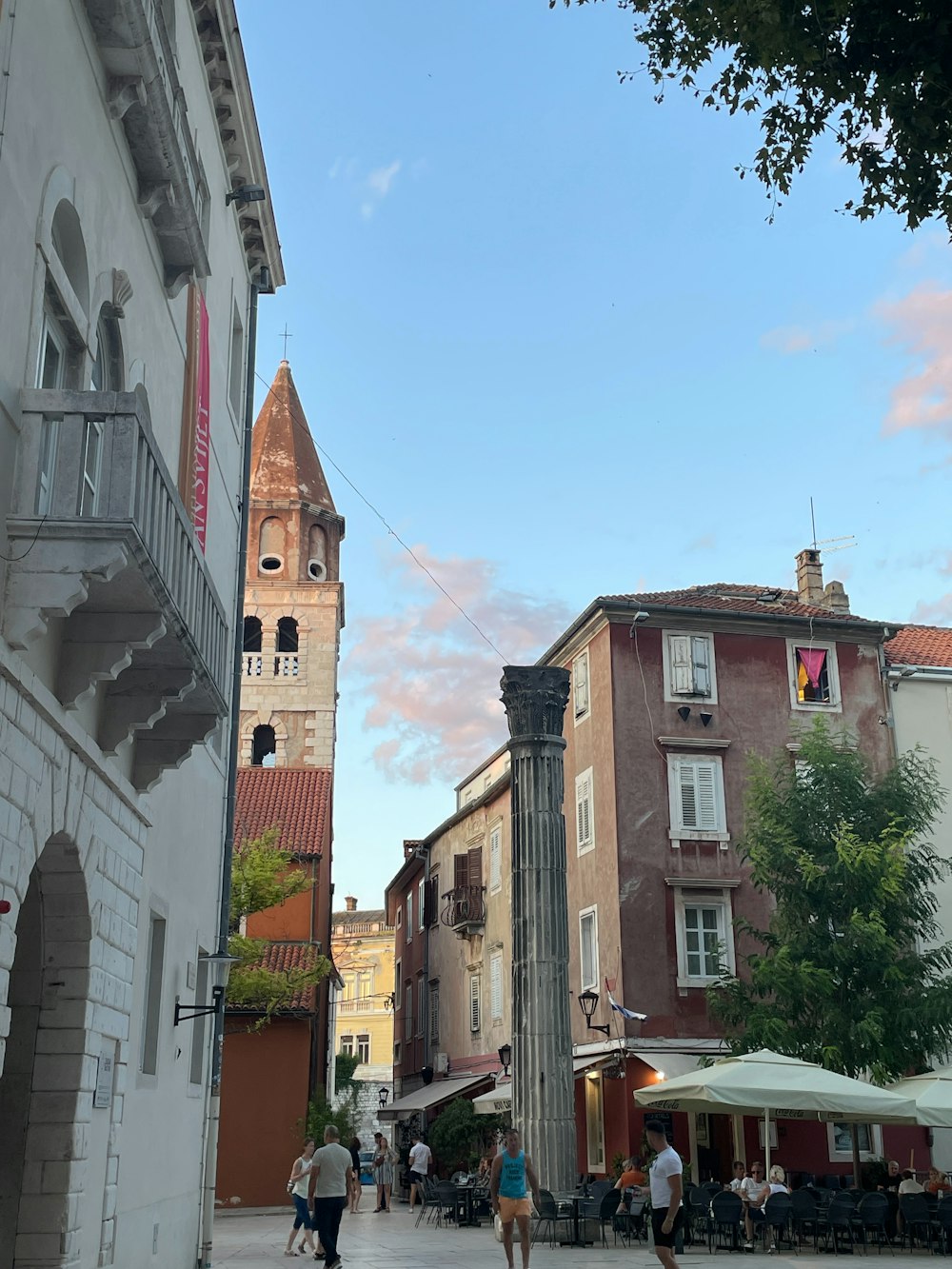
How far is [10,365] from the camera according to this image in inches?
342

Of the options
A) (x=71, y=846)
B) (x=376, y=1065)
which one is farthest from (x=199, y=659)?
(x=376, y=1065)

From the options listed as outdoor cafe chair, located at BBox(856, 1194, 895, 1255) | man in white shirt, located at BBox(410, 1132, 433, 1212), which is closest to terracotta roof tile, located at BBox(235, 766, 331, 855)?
man in white shirt, located at BBox(410, 1132, 433, 1212)

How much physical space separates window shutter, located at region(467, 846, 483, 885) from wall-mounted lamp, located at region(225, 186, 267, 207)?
2569 centimetres

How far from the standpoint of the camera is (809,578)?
38406 mm

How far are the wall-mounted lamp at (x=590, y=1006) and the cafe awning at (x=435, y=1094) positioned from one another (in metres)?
7.06

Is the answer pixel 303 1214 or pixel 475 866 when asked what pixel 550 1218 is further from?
pixel 475 866

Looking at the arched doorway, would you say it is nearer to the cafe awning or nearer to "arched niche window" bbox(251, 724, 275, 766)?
the cafe awning

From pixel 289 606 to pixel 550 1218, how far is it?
35.2 metres

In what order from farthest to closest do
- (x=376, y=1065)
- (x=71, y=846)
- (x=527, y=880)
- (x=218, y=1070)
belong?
(x=376, y=1065) < (x=527, y=880) < (x=218, y=1070) < (x=71, y=846)

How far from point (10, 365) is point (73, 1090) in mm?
5375

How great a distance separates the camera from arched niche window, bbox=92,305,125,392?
1170 centimetres

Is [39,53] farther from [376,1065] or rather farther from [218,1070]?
[376,1065]

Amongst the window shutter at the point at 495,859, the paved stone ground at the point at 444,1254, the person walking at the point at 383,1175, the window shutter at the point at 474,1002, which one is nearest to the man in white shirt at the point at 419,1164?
the person walking at the point at 383,1175

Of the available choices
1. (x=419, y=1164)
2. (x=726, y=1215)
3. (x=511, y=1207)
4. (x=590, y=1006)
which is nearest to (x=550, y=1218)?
(x=726, y=1215)
